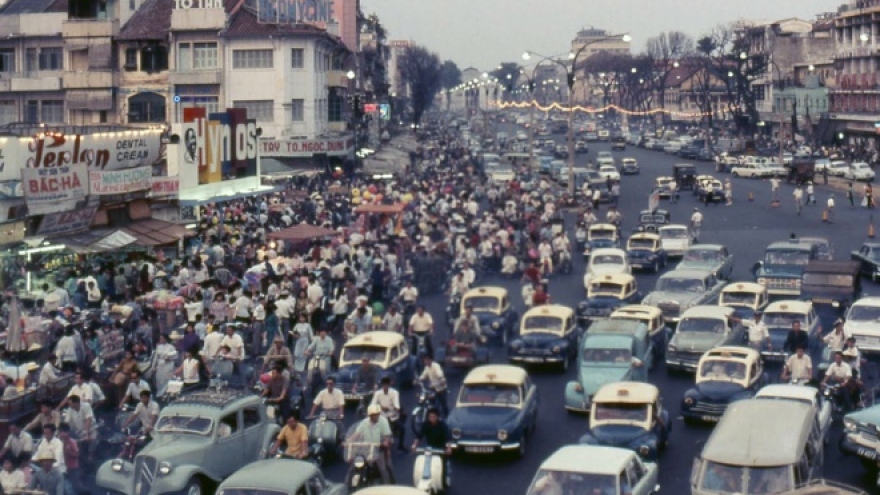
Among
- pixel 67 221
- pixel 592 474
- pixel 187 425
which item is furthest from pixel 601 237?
pixel 592 474

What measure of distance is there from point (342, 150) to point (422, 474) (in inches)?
2259

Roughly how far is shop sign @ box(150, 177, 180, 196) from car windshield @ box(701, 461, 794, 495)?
91.6ft

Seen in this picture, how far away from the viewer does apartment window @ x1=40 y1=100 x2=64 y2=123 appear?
235ft

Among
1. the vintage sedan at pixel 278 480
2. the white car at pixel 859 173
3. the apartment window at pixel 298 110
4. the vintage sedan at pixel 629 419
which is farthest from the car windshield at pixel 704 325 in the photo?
the white car at pixel 859 173

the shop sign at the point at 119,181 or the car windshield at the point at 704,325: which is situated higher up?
the shop sign at the point at 119,181

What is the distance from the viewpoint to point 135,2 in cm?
7412

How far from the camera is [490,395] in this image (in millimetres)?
21109

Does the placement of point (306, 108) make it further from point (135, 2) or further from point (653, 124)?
point (653, 124)

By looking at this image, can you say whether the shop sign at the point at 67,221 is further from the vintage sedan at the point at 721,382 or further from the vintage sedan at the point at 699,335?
the vintage sedan at the point at 721,382

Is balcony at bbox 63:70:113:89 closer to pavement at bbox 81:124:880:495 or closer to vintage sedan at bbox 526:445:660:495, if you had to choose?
pavement at bbox 81:124:880:495

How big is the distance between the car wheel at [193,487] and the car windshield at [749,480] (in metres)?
6.78

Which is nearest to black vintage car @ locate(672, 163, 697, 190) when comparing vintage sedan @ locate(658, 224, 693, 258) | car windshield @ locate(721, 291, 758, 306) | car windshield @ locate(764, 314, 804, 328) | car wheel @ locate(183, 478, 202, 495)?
vintage sedan @ locate(658, 224, 693, 258)

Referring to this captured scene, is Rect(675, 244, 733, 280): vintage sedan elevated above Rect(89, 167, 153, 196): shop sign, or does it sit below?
below

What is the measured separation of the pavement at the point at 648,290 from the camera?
19.5 metres
